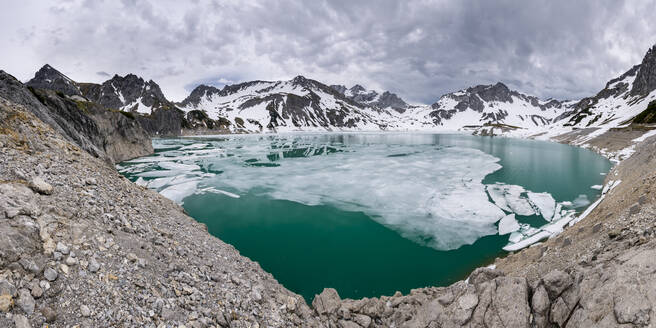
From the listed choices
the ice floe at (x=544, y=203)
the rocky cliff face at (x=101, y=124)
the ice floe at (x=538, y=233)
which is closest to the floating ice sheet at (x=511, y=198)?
the ice floe at (x=544, y=203)

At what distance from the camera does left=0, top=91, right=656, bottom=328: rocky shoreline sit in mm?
4742

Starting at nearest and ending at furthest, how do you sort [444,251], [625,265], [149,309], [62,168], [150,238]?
1. [625,265]
2. [149,309]
3. [150,238]
4. [62,168]
5. [444,251]

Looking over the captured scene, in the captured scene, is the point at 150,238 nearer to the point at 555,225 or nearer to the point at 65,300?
the point at 65,300

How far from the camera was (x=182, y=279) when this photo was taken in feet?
22.8

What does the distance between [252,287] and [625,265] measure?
8675mm

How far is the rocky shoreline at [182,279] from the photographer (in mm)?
4742

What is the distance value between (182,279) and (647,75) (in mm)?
256327

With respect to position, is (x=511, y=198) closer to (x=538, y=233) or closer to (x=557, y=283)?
(x=538, y=233)

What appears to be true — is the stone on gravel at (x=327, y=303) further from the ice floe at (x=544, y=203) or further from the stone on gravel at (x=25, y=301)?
the ice floe at (x=544, y=203)

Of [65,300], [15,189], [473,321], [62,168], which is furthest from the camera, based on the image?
[62,168]

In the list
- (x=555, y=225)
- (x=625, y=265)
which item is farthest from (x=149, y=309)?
(x=555, y=225)

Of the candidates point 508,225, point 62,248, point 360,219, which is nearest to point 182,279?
point 62,248

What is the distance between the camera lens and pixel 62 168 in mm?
9055

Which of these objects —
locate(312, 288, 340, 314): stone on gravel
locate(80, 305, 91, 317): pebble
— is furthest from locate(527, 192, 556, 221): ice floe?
locate(80, 305, 91, 317): pebble
